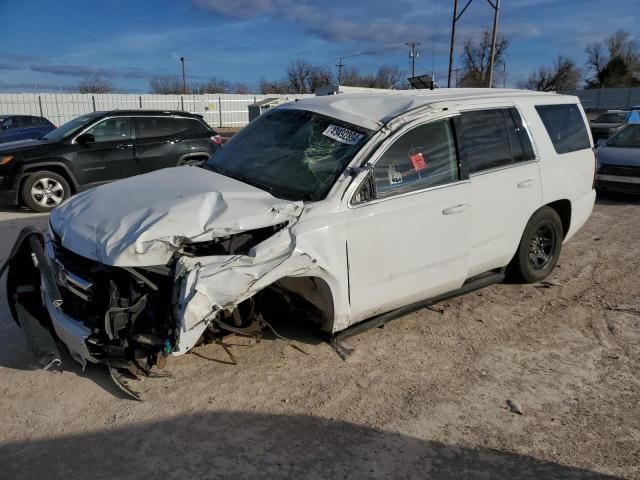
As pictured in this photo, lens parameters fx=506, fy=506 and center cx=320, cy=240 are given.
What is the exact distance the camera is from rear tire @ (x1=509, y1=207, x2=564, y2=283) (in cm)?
498

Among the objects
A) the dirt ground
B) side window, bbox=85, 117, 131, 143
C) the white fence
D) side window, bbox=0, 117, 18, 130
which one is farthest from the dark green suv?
the white fence

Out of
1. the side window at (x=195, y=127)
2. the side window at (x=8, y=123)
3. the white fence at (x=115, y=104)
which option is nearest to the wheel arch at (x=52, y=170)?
the side window at (x=195, y=127)

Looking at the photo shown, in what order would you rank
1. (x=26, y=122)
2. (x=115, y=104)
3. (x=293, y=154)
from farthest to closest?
(x=115, y=104) < (x=26, y=122) < (x=293, y=154)

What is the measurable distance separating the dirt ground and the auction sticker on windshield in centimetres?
159

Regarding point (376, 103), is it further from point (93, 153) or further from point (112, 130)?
point (112, 130)

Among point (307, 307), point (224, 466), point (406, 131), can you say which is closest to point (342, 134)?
point (406, 131)

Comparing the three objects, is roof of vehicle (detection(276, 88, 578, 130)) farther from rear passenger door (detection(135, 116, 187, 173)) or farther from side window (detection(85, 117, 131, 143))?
side window (detection(85, 117, 131, 143))

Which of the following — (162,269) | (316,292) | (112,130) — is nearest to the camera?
(162,269)

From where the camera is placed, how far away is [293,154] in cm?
411

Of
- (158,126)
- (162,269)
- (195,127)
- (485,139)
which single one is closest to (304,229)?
(162,269)

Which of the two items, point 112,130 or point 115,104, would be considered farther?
point 115,104

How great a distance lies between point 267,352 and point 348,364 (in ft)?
2.09

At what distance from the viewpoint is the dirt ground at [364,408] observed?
2.75 m

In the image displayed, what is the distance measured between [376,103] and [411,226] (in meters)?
1.18
